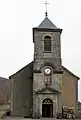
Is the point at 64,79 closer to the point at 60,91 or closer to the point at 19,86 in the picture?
the point at 60,91

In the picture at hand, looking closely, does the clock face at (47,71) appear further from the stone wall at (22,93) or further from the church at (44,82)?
the stone wall at (22,93)

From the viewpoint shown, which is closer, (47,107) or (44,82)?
(44,82)

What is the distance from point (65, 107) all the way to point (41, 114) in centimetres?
297

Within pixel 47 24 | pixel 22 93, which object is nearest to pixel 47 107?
pixel 22 93

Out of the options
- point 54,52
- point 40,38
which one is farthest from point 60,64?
point 40,38

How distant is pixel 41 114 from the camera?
32656mm

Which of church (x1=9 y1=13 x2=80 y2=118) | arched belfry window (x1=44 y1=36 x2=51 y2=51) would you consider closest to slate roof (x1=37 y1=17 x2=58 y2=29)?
church (x1=9 y1=13 x2=80 y2=118)

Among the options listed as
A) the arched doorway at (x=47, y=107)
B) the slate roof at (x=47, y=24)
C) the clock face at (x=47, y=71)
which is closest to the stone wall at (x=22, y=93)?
the arched doorway at (x=47, y=107)

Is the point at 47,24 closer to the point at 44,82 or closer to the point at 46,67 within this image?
the point at 46,67

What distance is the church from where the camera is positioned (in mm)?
32875

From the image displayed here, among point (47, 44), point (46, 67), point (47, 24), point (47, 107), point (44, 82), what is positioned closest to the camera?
point (44, 82)

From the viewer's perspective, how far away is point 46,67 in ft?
111

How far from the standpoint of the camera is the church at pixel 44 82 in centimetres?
3288

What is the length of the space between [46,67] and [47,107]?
14.4 feet
